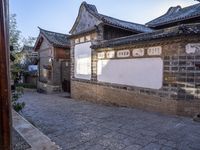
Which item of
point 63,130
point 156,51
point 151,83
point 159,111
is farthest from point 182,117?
point 63,130

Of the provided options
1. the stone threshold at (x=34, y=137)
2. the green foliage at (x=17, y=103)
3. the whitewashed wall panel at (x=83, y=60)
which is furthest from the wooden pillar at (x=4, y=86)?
the whitewashed wall panel at (x=83, y=60)

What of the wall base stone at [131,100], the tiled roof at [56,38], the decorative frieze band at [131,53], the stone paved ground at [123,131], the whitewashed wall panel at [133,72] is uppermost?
the tiled roof at [56,38]

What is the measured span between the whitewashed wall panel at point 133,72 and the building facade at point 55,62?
23.7 ft

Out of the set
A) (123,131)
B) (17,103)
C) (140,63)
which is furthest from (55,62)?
(123,131)

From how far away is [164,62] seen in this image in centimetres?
698

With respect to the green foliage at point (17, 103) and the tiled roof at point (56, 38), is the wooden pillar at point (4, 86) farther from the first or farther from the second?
the tiled roof at point (56, 38)

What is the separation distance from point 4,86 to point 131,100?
7.79 metres

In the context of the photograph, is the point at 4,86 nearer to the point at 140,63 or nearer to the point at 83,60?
the point at 140,63

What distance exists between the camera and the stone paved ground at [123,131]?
14.2 ft

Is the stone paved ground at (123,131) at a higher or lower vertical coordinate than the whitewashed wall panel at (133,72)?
lower

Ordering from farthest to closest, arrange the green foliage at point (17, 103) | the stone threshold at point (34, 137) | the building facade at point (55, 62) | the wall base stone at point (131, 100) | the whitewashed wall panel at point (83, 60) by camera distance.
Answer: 1. the building facade at point (55, 62)
2. the whitewashed wall panel at point (83, 60)
3. the green foliage at point (17, 103)
4. the wall base stone at point (131, 100)
5. the stone threshold at point (34, 137)

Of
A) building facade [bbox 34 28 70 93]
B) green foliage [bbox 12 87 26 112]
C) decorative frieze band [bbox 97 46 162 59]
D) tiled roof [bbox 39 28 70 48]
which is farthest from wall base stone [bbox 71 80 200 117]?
tiled roof [bbox 39 28 70 48]

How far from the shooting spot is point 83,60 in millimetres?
11961

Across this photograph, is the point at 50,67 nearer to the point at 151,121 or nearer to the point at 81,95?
the point at 81,95
